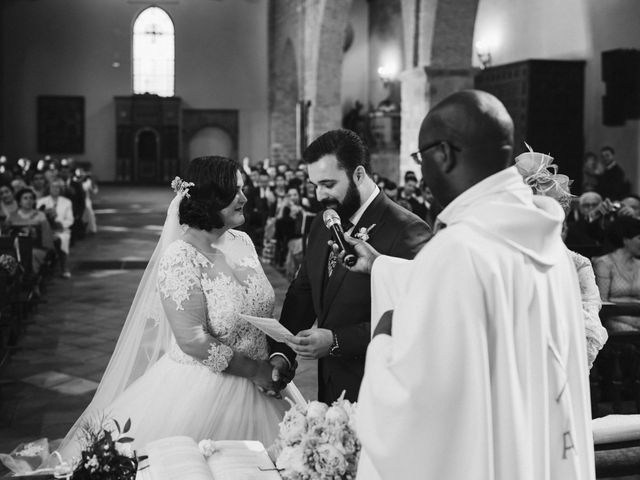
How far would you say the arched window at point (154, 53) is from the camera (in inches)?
1075

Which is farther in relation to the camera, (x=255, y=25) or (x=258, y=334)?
(x=255, y=25)

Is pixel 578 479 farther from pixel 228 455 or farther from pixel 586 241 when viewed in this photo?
pixel 586 241

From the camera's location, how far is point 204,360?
2.93m

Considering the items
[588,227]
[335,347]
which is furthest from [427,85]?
[335,347]

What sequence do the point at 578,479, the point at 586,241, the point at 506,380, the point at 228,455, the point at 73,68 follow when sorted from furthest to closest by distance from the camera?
the point at 73,68, the point at 586,241, the point at 228,455, the point at 578,479, the point at 506,380

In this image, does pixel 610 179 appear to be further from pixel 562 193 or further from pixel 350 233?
pixel 350 233

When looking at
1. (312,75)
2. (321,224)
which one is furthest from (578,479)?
(312,75)

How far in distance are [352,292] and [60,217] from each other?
951 cm

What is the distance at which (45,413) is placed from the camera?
5227 mm

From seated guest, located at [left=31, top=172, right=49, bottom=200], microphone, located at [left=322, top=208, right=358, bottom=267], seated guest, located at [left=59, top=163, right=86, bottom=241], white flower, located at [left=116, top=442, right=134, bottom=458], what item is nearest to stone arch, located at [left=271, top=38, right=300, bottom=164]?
seated guest, located at [left=59, top=163, right=86, bottom=241]

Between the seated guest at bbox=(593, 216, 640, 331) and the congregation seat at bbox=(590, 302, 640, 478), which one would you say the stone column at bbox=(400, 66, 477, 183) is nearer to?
the seated guest at bbox=(593, 216, 640, 331)

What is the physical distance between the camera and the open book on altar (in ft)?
7.71

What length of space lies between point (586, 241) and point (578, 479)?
19.9 feet

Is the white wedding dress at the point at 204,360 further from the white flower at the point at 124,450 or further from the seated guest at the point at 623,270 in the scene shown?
the seated guest at the point at 623,270
